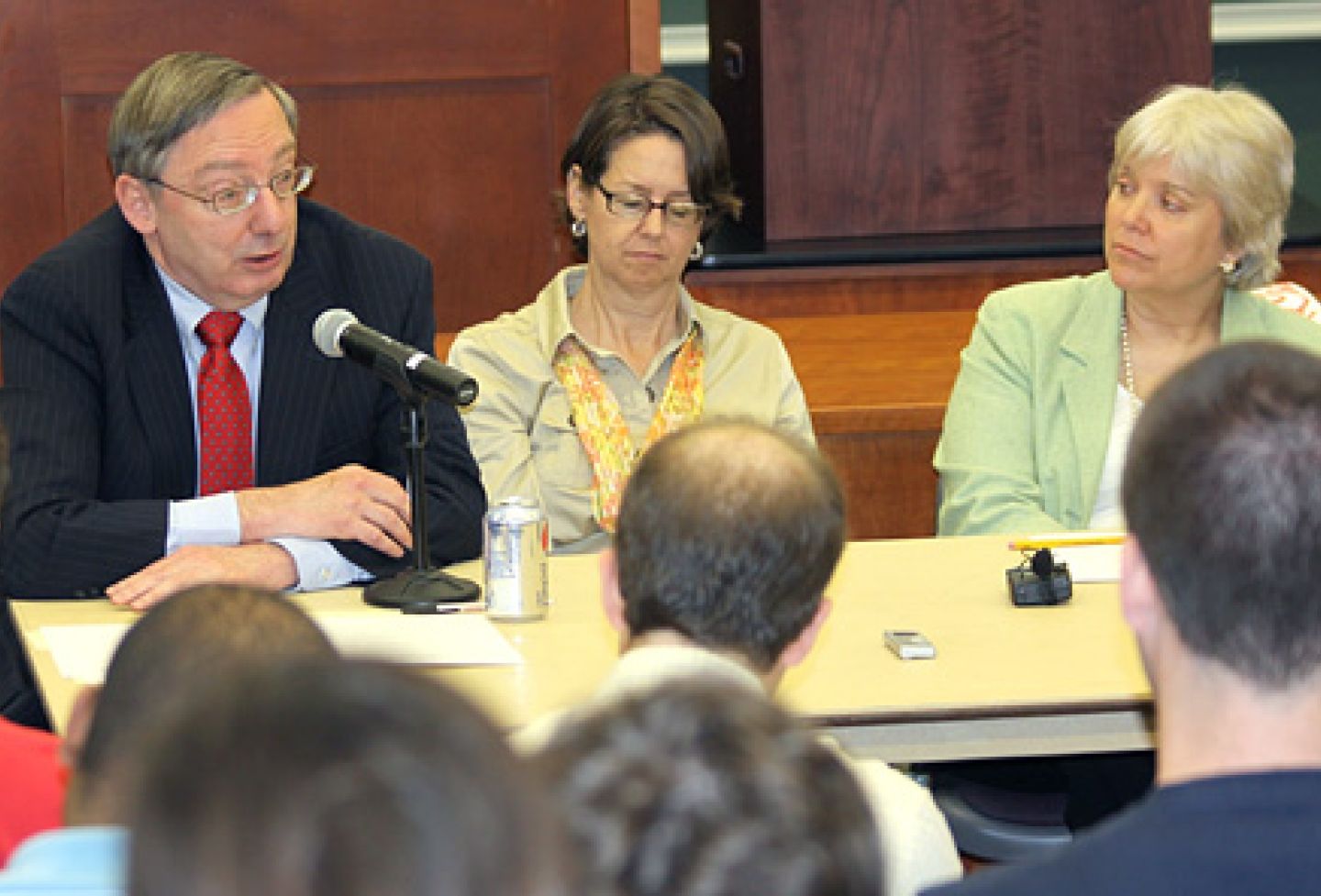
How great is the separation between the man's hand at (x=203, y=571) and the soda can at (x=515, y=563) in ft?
1.01

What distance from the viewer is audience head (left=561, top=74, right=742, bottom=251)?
393cm

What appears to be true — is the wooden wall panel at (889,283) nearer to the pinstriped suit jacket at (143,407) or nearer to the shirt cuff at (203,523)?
the pinstriped suit jacket at (143,407)

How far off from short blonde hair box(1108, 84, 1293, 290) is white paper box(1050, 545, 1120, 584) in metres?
0.80

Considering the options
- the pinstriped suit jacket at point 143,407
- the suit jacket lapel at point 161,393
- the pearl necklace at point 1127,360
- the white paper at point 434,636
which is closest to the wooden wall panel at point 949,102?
the pearl necklace at point 1127,360

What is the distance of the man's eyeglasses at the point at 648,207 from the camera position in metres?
3.90

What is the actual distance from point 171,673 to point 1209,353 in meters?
0.88

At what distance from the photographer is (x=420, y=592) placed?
3121 mm

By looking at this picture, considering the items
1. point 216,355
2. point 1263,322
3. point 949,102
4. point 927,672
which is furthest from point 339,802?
point 949,102

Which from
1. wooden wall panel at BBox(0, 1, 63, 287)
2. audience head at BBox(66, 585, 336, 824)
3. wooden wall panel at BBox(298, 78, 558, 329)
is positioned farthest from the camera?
wooden wall panel at BBox(298, 78, 558, 329)

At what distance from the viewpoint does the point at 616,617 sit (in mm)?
2164

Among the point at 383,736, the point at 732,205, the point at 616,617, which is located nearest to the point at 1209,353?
the point at 616,617

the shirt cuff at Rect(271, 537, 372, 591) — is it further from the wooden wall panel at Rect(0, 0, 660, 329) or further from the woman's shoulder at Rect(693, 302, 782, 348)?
the wooden wall panel at Rect(0, 0, 660, 329)

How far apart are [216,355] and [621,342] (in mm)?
792

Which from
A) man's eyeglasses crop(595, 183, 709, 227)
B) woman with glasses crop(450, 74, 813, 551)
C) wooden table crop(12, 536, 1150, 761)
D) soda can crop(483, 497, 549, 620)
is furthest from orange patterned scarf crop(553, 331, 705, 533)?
soda can crop(483, 497, 549, 620)
